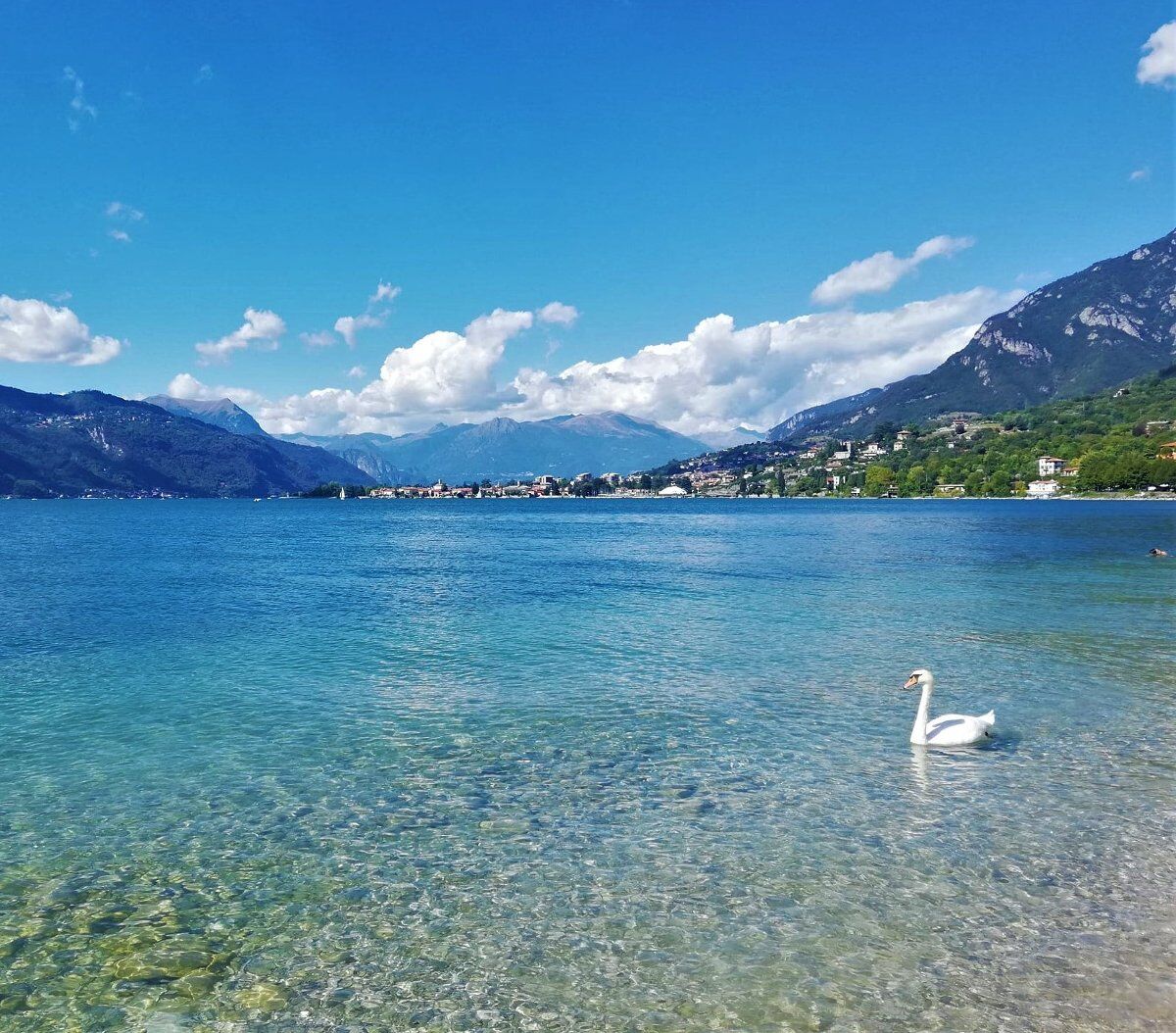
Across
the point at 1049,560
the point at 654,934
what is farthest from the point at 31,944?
the point at 1049,560

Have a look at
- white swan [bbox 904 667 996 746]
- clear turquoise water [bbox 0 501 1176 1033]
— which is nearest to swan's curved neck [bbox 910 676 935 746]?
white swan [bbox 904 667 996 746]

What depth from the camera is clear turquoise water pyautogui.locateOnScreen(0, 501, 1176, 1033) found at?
8.65 meters

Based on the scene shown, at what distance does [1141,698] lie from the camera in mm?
21109

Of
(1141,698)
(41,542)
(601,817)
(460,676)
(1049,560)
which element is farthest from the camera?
(41,542)

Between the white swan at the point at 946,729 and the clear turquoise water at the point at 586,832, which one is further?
the white swan at the point at 946,729

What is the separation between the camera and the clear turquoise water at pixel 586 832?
8648 millimetres

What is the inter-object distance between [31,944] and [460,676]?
50.8ft

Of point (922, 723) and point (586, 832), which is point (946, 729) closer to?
point (922, 723)

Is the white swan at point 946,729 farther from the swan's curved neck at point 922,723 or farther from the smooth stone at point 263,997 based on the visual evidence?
the smooth stone at point 263,997

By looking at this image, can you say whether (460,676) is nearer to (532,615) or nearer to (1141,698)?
(532,615)

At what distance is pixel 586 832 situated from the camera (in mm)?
12820

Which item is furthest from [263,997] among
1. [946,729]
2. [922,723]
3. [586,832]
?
[946,729]

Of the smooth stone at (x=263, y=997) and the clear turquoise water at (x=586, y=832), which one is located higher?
the smooth stone at (x=263, y=997)

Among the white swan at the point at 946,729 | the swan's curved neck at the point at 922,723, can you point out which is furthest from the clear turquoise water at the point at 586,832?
the swan's curved neck at the point at 922,723
